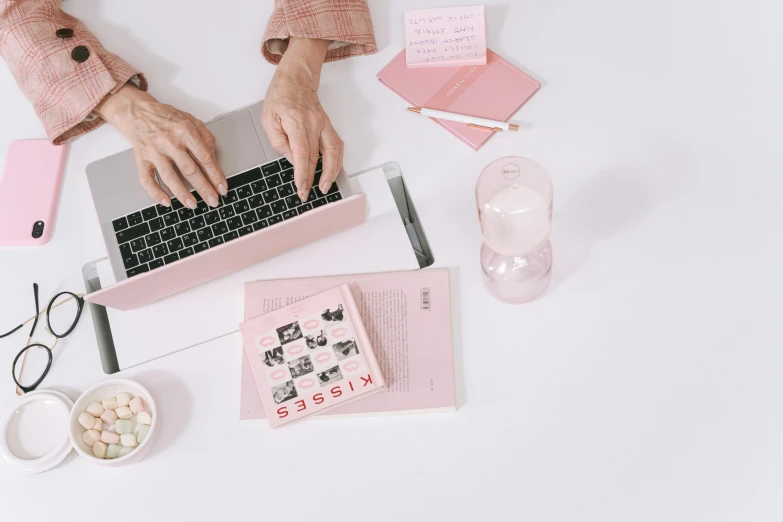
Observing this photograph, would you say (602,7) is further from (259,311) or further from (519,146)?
(259,311)

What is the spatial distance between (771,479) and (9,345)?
3.59ft

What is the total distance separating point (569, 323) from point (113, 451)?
25.8 inches

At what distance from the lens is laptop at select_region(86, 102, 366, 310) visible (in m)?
0.85

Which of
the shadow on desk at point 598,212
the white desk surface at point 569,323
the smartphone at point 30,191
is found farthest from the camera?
the smartphone at point 30,191

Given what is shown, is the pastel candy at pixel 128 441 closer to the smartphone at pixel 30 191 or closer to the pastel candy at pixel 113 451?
the pastel candy at pixel 113 451

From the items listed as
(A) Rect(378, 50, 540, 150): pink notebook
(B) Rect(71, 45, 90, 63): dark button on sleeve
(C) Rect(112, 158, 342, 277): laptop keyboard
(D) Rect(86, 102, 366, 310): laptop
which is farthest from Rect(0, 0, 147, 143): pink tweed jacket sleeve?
(A) Rect(378, 50, 540, 150): pink notebook

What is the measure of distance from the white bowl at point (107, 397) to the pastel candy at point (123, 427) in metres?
0.03

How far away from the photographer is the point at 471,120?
95 cm

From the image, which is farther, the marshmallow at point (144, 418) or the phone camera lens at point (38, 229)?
the phone camera lens at point (38, 229)

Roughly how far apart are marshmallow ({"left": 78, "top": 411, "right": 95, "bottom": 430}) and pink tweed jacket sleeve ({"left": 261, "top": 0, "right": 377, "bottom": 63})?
2.13 feet

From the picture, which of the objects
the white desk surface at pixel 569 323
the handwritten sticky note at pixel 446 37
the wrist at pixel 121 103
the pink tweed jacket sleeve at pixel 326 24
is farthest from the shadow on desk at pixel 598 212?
the wrist at pixel 121 103

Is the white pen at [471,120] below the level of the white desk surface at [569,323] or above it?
above

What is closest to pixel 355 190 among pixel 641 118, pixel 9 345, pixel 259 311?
pixel 259 311

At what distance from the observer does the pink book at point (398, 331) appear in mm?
818
